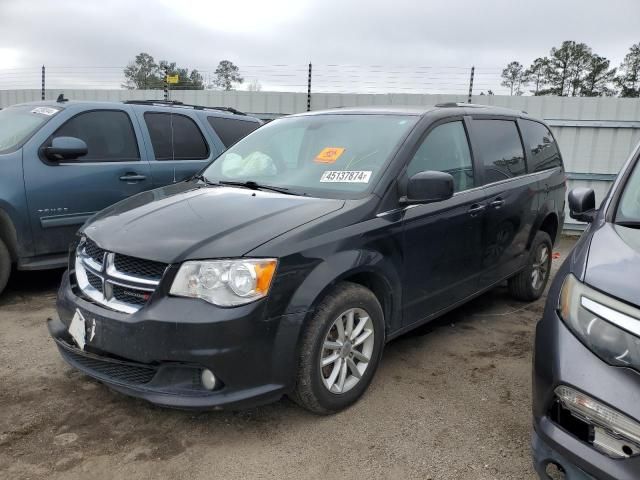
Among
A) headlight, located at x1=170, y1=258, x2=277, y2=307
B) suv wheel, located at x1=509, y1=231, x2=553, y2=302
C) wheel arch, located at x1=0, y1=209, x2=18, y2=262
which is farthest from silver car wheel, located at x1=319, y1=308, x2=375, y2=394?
wheel arch, located at x1=0, y1=209, x2=18, y2=262

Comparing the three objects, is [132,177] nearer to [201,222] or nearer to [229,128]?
[229,128]

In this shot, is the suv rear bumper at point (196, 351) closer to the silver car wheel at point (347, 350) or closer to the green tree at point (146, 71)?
the silver car wheel at point (347, 350)

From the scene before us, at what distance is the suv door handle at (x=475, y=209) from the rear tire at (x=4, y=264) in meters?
3.72

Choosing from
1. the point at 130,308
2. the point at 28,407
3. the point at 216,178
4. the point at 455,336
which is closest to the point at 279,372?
the point at 130,308

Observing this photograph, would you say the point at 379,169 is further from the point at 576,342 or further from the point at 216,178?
the point at 576,342

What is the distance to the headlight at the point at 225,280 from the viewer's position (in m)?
2.42

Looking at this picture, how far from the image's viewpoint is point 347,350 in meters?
2.87

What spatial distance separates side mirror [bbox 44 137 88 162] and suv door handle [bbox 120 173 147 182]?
18.3 inches

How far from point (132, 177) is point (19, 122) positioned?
1.10m

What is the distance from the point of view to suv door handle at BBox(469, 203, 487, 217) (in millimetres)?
3723

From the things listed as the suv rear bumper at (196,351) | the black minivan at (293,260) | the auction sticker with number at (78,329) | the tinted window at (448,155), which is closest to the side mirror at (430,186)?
the black minivan at (293,260)

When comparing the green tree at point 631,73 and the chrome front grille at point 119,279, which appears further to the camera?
the green tree at point 631,73

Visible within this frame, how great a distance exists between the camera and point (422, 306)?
3.41 m

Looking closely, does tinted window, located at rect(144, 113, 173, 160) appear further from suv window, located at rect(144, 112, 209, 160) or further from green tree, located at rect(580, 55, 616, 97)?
green tree, located at rect(580, 55, 616, 97)
